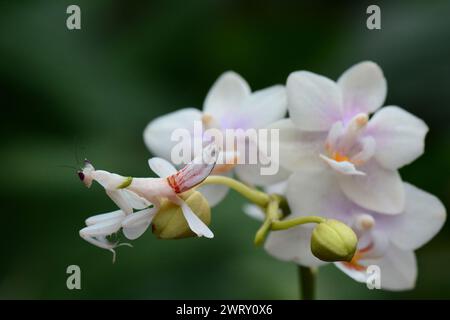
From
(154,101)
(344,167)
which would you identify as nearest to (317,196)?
(344,167)

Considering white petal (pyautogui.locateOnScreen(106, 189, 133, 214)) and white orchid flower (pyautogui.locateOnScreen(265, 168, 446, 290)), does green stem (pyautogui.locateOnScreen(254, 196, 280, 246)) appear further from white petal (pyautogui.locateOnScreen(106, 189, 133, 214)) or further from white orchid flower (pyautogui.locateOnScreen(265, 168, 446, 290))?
white petal (pyautogui.locateOnScreen(106, 189, 133, 214))

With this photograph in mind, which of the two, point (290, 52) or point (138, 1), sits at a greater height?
point (138, 1)

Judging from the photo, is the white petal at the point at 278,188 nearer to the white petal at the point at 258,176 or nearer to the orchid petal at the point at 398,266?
the white petal at the point at 258,176

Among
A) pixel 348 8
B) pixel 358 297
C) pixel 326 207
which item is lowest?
pixel 358 297

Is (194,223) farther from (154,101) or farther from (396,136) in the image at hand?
(154,101)

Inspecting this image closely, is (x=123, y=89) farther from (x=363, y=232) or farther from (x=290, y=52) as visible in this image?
(x=363, y=232)

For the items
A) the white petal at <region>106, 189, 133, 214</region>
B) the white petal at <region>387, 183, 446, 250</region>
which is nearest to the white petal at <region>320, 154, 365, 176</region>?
the white petal at <region>387, 183, 446, 250</region>

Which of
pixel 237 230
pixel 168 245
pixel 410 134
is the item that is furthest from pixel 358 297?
pixel 410 134

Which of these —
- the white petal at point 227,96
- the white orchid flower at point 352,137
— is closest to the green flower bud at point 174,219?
the white orchid flower at point 352,137
